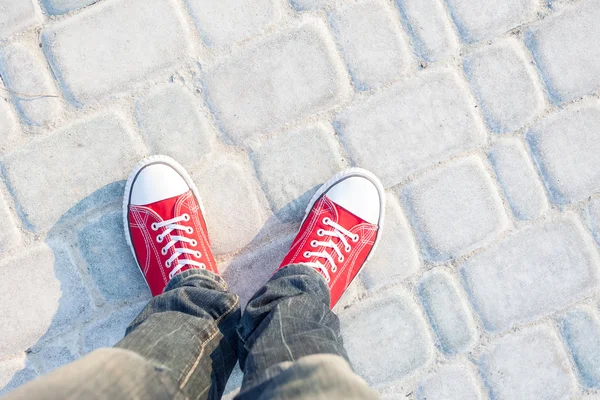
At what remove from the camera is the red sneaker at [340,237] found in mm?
1807

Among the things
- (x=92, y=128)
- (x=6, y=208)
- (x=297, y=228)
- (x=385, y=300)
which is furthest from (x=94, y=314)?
(x=385, y=300)

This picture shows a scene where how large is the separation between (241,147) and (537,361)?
1386 millimetres

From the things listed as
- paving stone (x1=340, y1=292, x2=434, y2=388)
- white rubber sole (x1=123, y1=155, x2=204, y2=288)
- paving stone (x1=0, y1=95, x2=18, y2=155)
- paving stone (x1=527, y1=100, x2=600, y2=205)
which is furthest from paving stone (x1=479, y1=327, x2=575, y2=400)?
paving stone (x1=0, y1=95, x2=18, y2=155)

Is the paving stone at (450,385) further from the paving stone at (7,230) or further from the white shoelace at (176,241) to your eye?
the paving stone at (7,230)

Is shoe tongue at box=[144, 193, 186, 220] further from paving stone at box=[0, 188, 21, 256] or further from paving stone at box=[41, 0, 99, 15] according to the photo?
paving stone at box=[41, 0, 99, 15]

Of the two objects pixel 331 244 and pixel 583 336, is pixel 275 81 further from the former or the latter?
pixel 583 336

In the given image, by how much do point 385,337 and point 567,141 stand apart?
1.01 meters

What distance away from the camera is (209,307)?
158cm

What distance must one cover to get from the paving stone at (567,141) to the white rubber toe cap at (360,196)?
627 mm

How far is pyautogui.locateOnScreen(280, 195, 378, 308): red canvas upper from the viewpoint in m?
1.80

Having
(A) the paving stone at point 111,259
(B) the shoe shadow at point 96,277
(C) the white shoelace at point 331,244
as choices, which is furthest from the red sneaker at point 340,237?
(A) the paving stone at point 111,259

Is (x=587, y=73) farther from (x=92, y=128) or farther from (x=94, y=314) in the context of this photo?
(x=94, y=314)

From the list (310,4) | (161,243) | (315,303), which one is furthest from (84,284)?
(310,4)

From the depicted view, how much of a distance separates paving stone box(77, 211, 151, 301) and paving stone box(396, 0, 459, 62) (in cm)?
129
